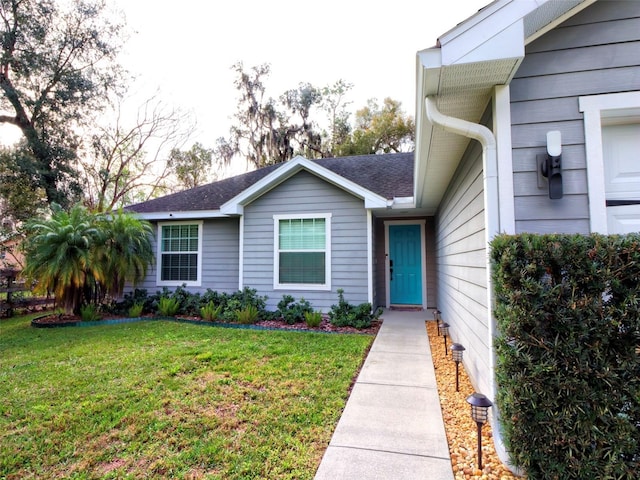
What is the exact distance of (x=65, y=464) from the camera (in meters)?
2.10

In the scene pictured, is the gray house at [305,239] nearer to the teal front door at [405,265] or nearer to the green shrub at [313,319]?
the teal front door at [405,265]

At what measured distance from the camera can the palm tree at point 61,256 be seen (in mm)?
6098

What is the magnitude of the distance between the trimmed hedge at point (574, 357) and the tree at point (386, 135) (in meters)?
17.0

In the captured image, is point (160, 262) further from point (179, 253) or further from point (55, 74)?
point (55, 74)

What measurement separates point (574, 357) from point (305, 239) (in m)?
5.44

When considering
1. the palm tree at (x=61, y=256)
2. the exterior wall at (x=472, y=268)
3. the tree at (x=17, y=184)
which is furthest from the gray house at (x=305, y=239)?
the tree at (x=17, y=184)

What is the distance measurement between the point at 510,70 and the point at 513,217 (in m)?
0.96

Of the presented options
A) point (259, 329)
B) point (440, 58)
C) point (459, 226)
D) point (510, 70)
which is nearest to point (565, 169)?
point (510, 70)

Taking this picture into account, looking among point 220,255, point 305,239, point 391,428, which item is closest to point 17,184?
point 220,255

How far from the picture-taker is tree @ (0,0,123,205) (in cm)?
1022

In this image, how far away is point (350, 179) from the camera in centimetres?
816

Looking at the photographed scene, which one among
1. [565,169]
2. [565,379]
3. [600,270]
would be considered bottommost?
[565,379]

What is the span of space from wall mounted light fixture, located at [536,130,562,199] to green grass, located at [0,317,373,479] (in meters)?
2.38

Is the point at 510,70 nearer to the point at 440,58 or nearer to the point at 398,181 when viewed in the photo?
the point at 440,58
